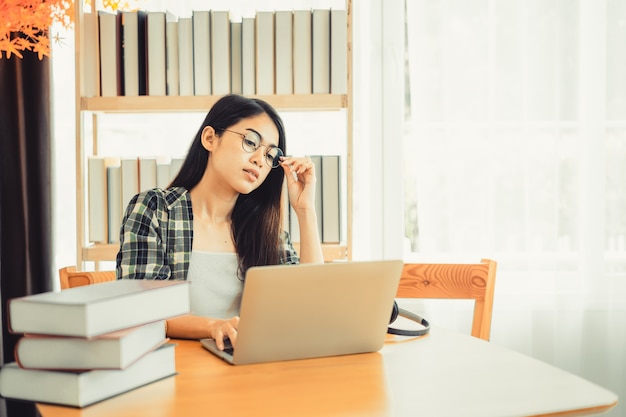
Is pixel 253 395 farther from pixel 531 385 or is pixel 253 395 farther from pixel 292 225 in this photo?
pixel 292 225

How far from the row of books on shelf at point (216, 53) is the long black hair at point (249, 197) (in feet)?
1.38

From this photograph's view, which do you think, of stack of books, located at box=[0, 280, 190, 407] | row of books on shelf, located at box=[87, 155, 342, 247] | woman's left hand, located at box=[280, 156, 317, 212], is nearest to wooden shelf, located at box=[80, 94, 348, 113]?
row of books on shelf, located at box=[87, 155, 342, 247]

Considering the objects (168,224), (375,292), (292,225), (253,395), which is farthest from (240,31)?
(253,395)

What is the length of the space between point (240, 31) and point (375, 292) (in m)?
1.29

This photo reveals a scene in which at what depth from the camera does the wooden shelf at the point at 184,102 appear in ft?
6.52

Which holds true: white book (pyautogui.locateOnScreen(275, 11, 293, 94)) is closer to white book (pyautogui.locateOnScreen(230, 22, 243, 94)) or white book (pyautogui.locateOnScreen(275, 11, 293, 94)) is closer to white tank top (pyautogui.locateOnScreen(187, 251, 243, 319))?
white book (pyautogui.locateOnScreen(230, 22, 243, 94))

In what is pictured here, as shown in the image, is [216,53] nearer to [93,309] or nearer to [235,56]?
[235,56]

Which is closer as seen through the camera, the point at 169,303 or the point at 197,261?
the point at 169,303

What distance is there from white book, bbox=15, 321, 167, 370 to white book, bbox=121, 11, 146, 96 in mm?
1320

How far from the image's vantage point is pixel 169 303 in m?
0.92

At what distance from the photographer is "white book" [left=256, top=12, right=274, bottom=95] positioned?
6.57ft

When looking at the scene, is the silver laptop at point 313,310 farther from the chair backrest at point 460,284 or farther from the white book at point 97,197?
the white book at point 97,197

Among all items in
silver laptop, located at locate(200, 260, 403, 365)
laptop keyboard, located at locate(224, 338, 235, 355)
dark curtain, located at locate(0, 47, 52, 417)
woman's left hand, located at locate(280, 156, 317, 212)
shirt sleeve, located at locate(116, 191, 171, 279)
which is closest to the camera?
silver laptop, located at locate(200, 260, 403, 365)

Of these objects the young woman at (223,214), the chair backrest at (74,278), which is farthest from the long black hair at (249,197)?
the chair backrest at (74,278)
